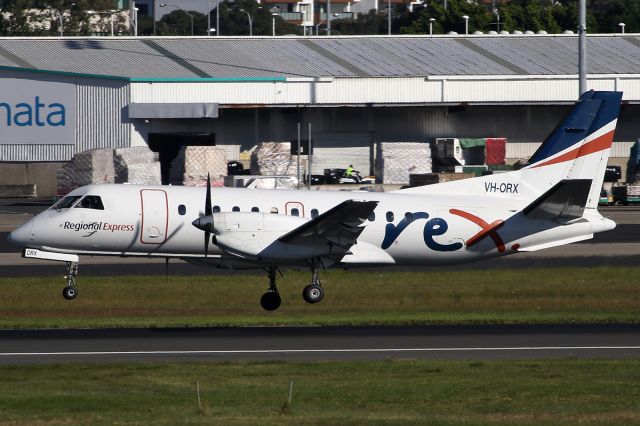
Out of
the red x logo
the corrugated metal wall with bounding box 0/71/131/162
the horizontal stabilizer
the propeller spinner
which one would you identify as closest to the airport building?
the corrugated metal wall with bounding box 0/71/131/162

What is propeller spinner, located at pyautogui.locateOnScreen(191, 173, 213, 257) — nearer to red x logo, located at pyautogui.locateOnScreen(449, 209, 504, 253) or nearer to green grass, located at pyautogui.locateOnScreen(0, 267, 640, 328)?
green grass, located at pyautogui.locateOnScreen(0, 267, 640, 328)

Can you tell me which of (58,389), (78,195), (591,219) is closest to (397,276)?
(591,219)

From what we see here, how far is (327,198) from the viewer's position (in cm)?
3200

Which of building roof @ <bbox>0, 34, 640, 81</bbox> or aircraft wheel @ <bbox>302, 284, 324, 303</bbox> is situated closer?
aircraft wheel @ <bbox>302, 284, 324, 303</bbox>

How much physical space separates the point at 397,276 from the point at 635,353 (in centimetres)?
1529

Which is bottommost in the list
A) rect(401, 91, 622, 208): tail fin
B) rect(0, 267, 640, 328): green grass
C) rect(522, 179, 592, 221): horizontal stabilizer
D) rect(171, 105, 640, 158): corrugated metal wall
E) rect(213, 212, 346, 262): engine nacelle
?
rect(0, 267, 640, 328): green grass

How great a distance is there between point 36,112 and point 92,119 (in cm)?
370

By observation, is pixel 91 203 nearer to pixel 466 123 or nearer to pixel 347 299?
pixel 347 299

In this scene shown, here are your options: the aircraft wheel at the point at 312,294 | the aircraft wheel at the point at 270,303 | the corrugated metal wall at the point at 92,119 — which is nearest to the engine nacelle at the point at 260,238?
the aircraft wheel at the point at 312,294

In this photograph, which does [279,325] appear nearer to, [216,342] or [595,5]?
[216,342]

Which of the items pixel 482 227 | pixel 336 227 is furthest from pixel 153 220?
pixel 482 227

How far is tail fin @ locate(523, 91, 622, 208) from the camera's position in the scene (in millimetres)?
33750

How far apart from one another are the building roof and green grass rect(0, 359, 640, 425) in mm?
52148

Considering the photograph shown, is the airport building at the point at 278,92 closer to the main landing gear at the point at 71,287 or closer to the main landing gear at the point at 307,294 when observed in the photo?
the main landing gear at the point at 71,287
